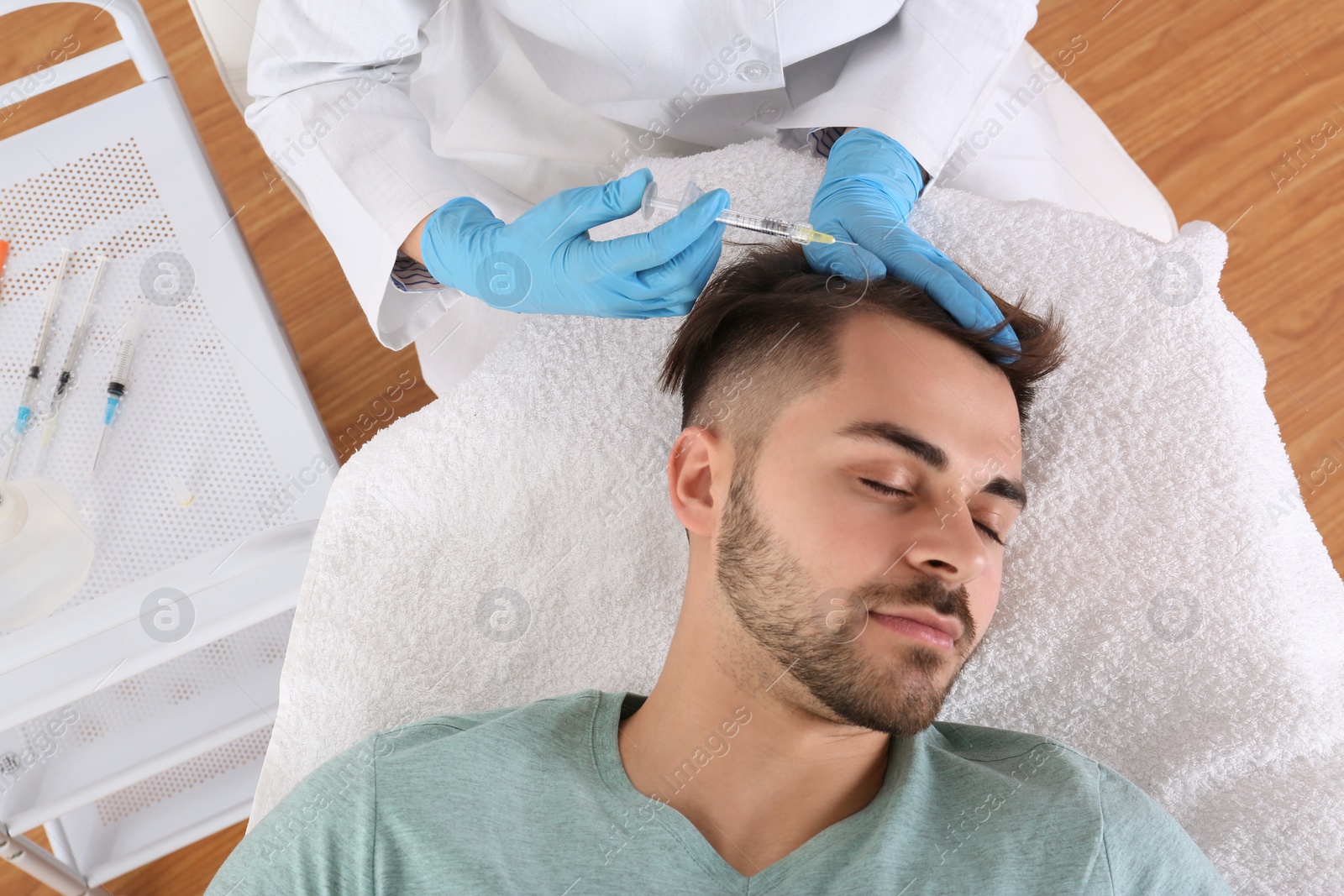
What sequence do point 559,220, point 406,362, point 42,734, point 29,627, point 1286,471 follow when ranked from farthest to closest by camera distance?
point 406,362 < point 42,734 < point 1286,471 < point 559,220 < point 29,627

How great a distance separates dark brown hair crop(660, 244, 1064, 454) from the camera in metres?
1.03

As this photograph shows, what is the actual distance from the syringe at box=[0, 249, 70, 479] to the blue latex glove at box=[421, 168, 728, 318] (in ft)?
1.85

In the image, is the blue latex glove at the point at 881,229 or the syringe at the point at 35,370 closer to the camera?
the blue latex glove at the point at 881,229

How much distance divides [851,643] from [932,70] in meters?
0.71

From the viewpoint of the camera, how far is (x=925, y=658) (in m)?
0.93

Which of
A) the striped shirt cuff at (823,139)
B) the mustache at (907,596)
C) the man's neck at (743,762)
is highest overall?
the striped shirt cuff at (823,139)

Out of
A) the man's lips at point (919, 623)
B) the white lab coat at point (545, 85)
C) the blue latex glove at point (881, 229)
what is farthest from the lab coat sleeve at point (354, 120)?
the man's lips at point (919, 623)

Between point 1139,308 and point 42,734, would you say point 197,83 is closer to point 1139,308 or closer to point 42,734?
point 42,734

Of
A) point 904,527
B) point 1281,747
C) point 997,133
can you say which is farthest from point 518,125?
point 1281,747

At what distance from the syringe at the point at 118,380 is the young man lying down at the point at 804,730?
546 millimetres

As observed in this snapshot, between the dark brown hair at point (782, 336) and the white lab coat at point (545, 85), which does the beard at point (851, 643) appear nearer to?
the dark brown hair at point (782, 336)

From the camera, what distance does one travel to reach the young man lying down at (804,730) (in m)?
0.94

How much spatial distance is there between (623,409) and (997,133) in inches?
26.1

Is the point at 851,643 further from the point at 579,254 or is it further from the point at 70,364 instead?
the point at 70,364
